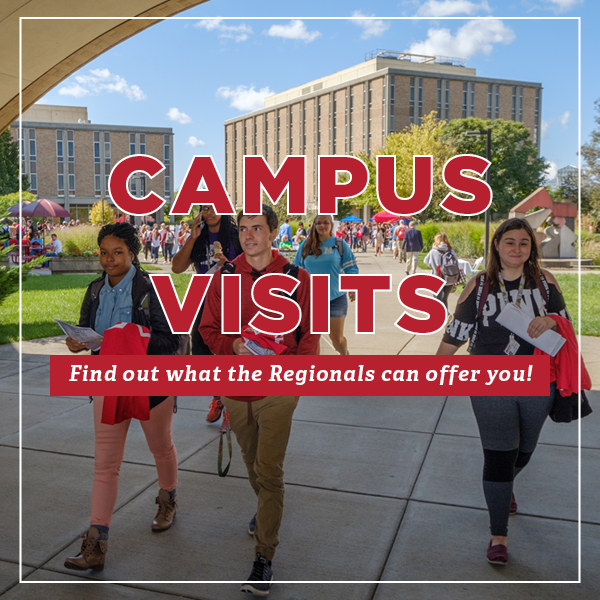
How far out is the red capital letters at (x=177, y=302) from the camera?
349 centimetres

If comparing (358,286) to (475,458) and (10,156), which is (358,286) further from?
(10,156)

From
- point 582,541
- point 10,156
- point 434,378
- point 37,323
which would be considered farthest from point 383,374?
point 10,156

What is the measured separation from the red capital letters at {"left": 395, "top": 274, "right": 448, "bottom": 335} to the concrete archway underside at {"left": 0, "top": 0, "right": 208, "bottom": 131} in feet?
11.4

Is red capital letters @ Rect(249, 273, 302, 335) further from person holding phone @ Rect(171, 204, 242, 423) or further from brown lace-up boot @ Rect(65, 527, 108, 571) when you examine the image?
person holding phone @ Rect(171, 204, 242, 423)

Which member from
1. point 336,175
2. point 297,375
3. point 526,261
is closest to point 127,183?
point 336,175

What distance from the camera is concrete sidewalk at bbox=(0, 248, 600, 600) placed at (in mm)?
3176

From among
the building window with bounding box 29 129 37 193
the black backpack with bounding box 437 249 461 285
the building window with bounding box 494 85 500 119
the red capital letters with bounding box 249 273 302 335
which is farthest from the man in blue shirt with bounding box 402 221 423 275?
the building window with bounding box 494 85 500 119

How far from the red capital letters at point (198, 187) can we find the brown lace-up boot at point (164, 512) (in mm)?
1714

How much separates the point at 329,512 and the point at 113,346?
1661 millimetres

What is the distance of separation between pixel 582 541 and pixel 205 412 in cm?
353

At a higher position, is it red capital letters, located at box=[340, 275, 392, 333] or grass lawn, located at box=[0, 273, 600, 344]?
red capital letters, located at box=[340, 275, 392, 333]

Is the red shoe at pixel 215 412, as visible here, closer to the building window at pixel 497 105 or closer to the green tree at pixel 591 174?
the green tree at pixel 591 174

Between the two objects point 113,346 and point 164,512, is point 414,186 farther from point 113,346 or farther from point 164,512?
point 164,512

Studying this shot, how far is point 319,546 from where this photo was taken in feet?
11.5
